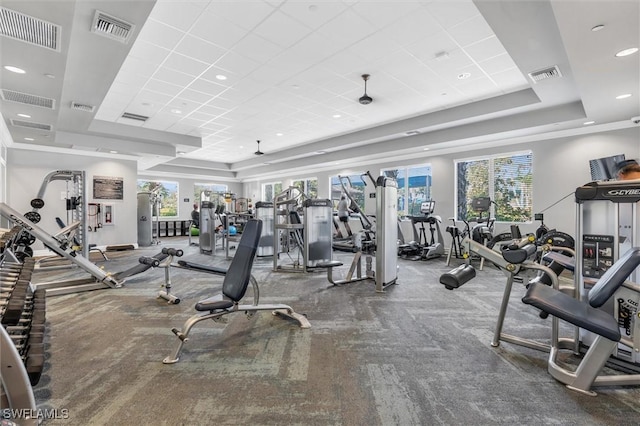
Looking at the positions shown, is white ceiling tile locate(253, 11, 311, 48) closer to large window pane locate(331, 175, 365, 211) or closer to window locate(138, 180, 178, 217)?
large window pane locate(331, 175, 365, 211)

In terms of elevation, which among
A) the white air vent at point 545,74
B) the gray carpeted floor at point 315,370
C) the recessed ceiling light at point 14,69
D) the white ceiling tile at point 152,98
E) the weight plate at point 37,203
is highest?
the white ceiling tile at point 152,98

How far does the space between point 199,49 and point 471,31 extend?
134 inches

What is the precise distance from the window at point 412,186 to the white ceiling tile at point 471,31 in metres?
5.10

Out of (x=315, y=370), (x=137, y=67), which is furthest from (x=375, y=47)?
(x=315, y=370)

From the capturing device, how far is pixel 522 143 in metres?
6.79

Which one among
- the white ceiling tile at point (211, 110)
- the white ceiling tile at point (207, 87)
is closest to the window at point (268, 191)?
the white ceiling tile at point (211, 110)

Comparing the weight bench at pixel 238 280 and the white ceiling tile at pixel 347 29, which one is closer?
the weight bench at pixel 238 280

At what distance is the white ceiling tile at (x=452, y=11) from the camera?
311 cm

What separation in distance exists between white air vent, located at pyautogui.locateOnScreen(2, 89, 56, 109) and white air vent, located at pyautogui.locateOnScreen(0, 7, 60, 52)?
1.89 meters

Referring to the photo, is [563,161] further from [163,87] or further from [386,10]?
[163,87]

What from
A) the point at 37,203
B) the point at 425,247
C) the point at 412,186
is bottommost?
the point at 425,247

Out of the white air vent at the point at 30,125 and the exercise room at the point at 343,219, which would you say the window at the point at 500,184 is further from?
the white air vent at the point at 30,125

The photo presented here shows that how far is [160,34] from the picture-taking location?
11.8 feet

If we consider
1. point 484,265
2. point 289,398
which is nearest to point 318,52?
point 289,398
